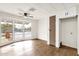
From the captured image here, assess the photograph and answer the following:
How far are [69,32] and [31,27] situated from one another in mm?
1527

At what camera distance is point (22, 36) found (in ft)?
8.47

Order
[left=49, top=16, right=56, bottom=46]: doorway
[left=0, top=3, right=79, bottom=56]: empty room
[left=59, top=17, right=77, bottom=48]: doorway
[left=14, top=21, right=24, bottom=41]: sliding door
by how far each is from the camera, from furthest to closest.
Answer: [left=49, top=16, right=56, bottom=46]: doorway
[left=59, top=17, right=77, bottom=48]: doorway
[left=14, top=21, right=24, bottom=41]: sliding door
[left=0, top=3, right=79, bottom=56]: empty room

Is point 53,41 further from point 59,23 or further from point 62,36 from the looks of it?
point 59,23

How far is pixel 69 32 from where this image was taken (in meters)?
3.03

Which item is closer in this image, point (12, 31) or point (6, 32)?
point (6, 32)

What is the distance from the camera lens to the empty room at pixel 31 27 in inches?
83.5

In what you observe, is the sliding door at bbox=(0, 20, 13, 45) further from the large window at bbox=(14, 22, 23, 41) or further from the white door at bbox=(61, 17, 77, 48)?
the white door at bbox=(61, 17, 77, 48)

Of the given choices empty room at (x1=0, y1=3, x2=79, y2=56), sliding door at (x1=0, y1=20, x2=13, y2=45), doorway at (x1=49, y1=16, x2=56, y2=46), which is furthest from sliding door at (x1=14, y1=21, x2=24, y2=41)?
doorway at (x1=49, y1=16, x2=56, y2=46)

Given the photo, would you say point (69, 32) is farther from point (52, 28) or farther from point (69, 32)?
point (52, 28)

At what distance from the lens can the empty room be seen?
6.96 feet

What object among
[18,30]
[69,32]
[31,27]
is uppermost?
[31,27]

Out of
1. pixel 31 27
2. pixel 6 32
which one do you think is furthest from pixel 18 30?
pixel 31 27

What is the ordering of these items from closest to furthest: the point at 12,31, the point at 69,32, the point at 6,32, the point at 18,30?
the point at 6,32, the point at 12,31, the point at 18,30, the point at 69,32

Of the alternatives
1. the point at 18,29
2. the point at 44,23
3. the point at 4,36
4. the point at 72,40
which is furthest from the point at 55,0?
the point at 44,23
